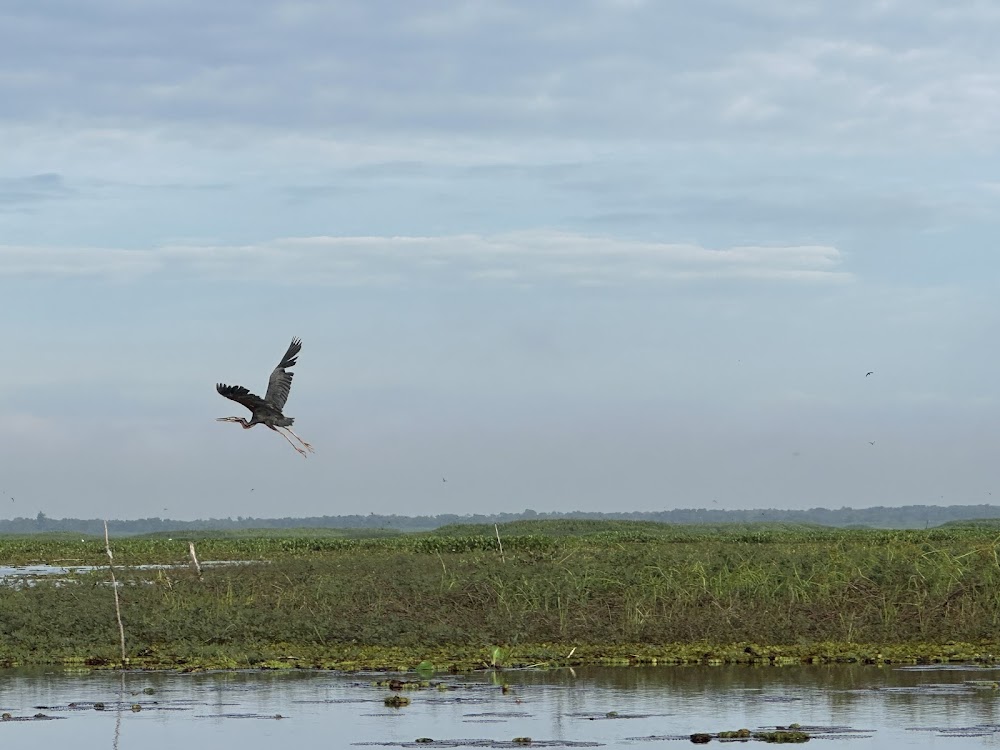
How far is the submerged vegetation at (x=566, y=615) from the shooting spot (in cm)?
2206

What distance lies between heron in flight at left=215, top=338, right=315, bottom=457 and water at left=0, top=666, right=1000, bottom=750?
4273mm

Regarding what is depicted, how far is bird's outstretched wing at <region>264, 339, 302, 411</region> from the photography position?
23.3 meters

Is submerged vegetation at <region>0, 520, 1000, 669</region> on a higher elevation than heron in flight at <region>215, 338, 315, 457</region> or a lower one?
lower

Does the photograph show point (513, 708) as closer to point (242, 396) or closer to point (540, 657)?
point (540, 657)

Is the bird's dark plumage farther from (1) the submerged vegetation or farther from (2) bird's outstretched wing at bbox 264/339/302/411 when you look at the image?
(1) the submerged vegetation

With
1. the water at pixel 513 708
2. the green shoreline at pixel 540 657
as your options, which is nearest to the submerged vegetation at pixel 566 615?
the green shoreline at pixel 540 657

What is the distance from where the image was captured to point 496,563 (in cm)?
2741

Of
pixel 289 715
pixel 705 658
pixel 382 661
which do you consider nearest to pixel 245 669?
pixel 382 661

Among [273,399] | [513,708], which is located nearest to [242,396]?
[273,399]

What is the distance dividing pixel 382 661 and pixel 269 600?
5348mm

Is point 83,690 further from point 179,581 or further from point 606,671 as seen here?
point 179,581

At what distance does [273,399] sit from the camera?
23.3 metres

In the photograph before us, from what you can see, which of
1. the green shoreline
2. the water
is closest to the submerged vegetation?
the green shoreline

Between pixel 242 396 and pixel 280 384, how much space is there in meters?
0.64
